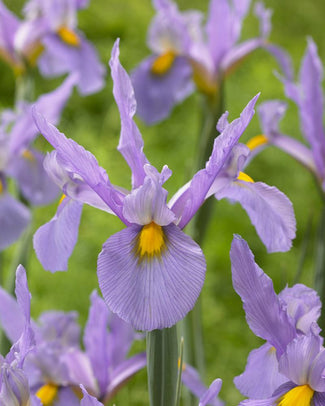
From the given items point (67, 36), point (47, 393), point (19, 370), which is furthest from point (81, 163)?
point (67, 36)

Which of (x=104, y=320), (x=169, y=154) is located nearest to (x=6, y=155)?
(x=104, y=320)

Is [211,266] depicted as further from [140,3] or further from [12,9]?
[140,3]

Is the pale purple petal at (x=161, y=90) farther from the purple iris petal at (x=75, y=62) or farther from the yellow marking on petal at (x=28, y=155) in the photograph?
the yellow marking on petal at (x=28, y=155)

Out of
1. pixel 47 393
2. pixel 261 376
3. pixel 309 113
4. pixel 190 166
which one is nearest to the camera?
pixel 261 376

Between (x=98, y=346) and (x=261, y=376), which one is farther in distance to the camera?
(x=98, y=346)

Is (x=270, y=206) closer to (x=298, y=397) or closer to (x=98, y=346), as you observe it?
(x=298, y=397)
